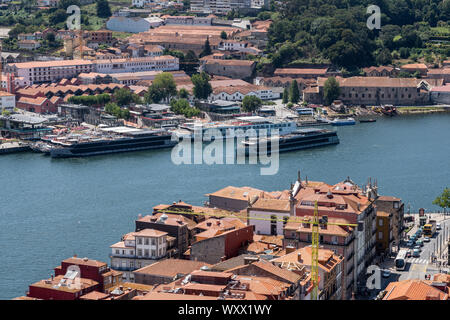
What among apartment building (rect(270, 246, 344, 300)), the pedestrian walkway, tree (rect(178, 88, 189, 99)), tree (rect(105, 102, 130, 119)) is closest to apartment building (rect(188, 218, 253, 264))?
apartment building (rect(270, 246, 344, 300))

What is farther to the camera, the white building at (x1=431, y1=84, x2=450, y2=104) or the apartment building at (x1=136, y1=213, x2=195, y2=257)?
the white building at (x1=431, y1=84, x2=450, y2=104)

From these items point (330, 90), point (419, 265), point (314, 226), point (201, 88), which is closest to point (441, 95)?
point (330, 90)

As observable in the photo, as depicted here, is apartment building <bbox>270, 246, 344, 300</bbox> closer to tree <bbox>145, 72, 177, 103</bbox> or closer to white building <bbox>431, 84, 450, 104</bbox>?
tree <bbox>145, 72, 177, 103</bbox>

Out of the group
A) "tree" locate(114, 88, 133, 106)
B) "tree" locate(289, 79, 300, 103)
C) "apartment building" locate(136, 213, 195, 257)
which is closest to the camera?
"apartment building" locate(136, 213, 195, 257)

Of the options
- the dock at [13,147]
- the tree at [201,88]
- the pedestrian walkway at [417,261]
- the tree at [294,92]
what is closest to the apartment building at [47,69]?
the tree at [201,88]

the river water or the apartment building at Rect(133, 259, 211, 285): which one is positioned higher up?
the apartment building at Rect(133, 259, 211, 285)

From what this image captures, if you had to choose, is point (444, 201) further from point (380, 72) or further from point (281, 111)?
point (380, 72)
